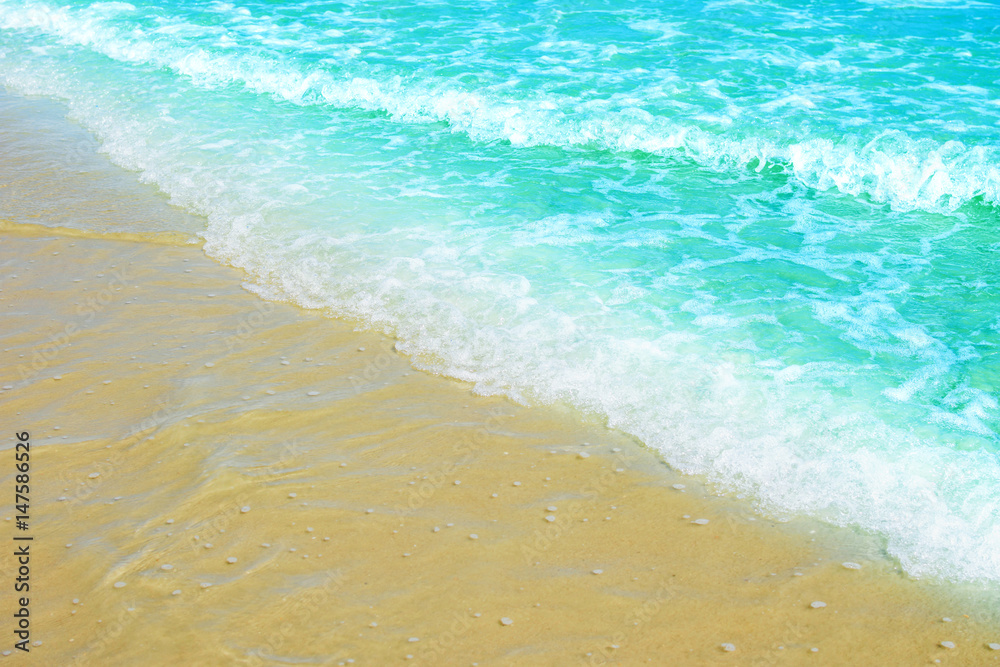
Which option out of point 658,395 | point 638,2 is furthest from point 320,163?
point 638,2

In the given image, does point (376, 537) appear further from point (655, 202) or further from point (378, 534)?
point (655, 202)

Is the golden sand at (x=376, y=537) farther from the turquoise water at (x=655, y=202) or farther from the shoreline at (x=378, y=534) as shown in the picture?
the turquoise water at (x=655, y=202)

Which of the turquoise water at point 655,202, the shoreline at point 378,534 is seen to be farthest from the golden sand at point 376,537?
the turquoise water at point 655,202

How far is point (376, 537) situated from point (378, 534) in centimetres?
3

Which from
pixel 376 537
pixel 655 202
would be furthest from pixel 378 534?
Answer: pixel 655 202

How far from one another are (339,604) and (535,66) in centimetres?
1203

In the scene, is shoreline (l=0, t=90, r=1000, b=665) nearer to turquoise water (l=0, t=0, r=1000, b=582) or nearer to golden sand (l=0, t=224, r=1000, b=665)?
golden sand (l=0, t=224, r=1000, b=665)

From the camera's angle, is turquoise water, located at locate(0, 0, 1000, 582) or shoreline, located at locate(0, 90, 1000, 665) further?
turquoise water, located at locate(0, 0, 1000, 582)

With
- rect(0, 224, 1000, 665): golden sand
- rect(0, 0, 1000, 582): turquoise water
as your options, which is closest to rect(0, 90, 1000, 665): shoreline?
rect(0, 224, 1000, 665): golden sand

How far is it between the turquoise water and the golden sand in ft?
1.50

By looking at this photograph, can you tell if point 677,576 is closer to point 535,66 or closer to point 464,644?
point 464,644

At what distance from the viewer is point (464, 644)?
4098mm

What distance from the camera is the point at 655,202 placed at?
9836mm

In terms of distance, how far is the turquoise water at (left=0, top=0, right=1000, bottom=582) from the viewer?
5789 mm
